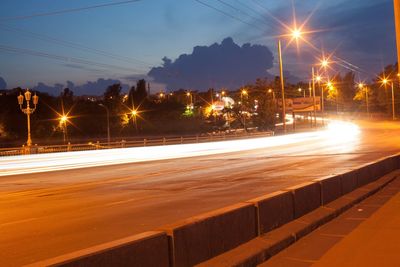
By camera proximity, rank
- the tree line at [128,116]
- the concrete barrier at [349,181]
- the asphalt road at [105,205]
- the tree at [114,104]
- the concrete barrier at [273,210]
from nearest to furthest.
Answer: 1. the concrete barrier at [273,210]
2. the asphalt road at [105,205]
3. the concrete barrier at [349,181]
4. the tree line at [128,116]
5. the tree at [114,104]

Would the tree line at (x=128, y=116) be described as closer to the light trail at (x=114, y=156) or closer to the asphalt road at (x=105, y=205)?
the light trail at (x=114, y=156)

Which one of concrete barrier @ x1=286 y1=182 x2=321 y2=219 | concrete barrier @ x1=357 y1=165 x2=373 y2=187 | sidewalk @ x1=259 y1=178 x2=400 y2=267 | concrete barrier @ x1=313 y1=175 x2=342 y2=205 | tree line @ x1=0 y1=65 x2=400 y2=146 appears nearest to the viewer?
sidewalk @ x1=259 y1=178 x2=400 y2=267

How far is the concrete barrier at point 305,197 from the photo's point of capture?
9.96 meters

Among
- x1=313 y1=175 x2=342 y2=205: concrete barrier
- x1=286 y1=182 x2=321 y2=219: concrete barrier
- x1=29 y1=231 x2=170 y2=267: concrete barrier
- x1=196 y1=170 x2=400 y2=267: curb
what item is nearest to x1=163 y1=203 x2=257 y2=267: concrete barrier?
x1=196 y1=170 x2=400 y2=267: curb

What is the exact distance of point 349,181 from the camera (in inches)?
551

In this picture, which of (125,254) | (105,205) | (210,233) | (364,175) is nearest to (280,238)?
(210,233)

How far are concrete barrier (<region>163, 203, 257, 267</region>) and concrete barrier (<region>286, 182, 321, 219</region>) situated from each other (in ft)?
6.01

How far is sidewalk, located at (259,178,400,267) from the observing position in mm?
7582

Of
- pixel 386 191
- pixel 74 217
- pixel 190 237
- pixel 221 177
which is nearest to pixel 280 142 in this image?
pixel 221 177

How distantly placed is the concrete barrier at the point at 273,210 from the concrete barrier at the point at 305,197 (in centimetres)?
23

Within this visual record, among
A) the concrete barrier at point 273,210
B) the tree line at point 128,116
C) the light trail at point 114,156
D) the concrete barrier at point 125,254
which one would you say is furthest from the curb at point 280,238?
the tree line at point 128,116

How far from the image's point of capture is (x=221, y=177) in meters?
21.8

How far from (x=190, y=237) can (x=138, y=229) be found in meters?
3.60

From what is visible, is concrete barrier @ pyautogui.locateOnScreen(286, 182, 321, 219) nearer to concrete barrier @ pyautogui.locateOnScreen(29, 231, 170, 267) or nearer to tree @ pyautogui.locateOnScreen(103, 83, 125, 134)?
concrete barrier @ pyautogui.locateOnScreen(29, 231, 170, 267)
